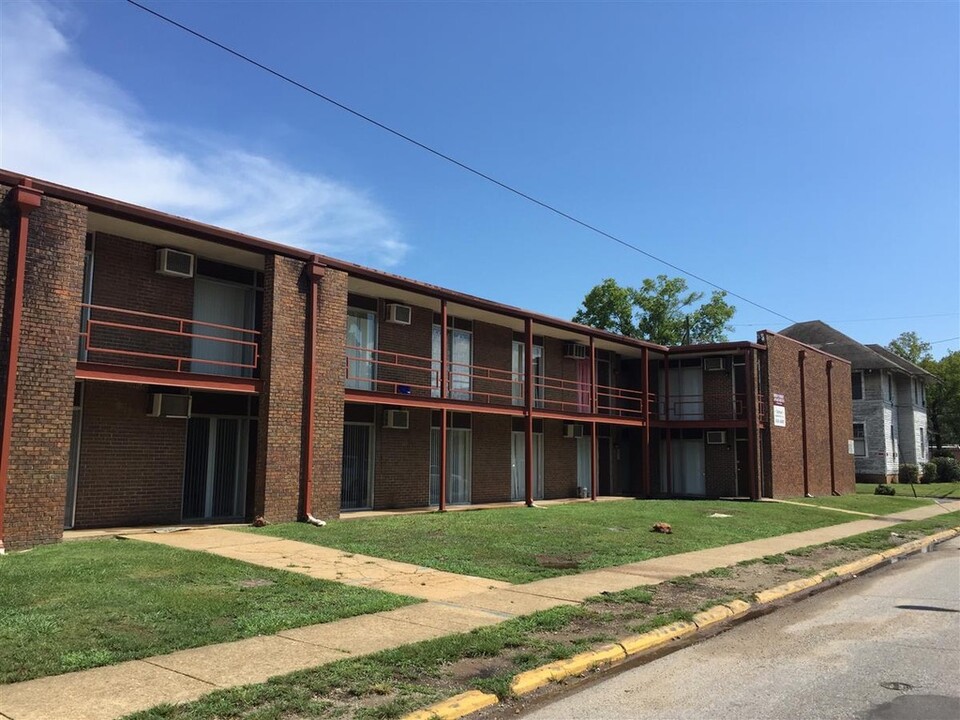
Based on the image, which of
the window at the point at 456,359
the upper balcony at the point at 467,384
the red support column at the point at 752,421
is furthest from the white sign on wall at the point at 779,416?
the window at the point at 456,359

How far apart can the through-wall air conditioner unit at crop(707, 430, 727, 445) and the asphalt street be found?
19.8m

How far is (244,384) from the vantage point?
15203mm

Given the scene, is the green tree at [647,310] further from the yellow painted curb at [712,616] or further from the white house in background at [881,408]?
the yellow painted curb at [712,616]

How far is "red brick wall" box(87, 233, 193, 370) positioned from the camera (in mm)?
14305

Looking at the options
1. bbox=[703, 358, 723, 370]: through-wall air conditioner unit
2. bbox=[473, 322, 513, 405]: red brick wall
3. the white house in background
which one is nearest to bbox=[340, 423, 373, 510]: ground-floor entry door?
bbox=[473, 322, 513, 405]: red brick wall

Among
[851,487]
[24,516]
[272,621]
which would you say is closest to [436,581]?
[272,621]

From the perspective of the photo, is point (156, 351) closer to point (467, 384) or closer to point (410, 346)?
point (410, 346)

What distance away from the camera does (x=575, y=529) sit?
1608cm

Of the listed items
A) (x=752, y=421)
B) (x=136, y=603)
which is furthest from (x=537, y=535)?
(x=752, y=421)

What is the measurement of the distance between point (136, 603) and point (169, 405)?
7.56 metres

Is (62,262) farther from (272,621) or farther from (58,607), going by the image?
(272,621)

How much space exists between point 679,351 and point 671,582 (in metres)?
20.3

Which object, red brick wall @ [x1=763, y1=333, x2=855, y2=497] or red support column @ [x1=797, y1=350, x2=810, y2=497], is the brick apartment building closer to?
red brick wall @ [x1=763, y1=333, x2=855, y2=497]

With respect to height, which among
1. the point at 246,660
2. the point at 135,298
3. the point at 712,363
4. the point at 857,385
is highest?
the point at 857,385
